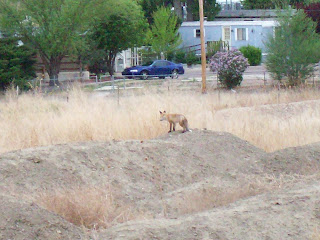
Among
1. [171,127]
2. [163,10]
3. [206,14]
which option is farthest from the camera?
[206,14]

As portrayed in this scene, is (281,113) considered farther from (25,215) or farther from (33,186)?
(25,215)

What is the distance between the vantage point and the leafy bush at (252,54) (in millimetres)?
56831

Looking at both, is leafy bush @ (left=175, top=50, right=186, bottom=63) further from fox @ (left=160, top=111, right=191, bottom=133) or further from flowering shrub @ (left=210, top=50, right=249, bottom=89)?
fox @ (left=160, top=111, right=191, bottom=133)

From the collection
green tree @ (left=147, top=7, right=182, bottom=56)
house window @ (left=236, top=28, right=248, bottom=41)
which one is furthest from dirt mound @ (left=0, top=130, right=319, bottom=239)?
house window @ (left=236, top=28, right=248, bottom=41)

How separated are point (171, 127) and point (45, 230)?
7019 millimetres

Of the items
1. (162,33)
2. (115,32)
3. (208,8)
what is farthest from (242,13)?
(115,32)

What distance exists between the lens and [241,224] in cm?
641

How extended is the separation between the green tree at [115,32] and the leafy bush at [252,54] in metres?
14.5

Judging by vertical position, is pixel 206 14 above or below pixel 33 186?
above

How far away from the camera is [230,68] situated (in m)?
32.5

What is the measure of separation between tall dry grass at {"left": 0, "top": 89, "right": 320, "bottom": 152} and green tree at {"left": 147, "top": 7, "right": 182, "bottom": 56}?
1456 inches

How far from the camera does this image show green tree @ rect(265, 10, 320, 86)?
101 ft

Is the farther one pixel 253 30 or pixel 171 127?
pixel 253 30

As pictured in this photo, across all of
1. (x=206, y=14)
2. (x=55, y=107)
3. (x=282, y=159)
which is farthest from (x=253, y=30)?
(x=282, y=159)
